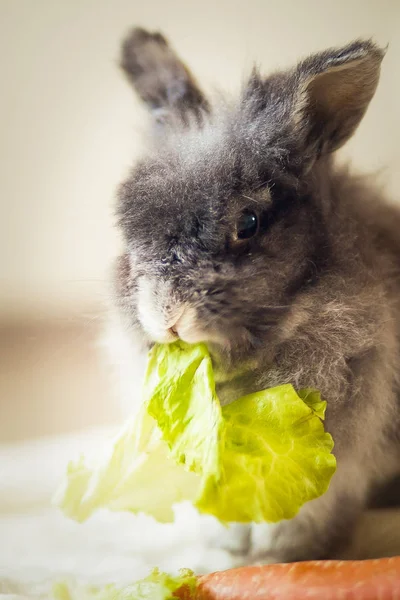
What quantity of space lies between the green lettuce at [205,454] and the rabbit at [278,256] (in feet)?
0.21

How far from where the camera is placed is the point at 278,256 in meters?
1.01

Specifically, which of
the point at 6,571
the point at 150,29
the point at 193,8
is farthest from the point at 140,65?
the point at 6,571

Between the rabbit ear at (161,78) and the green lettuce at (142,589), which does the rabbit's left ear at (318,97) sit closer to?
the rabbit ear at (161,78)

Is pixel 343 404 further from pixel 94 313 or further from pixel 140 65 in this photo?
pixel 140 65

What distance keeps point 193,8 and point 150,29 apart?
133mm

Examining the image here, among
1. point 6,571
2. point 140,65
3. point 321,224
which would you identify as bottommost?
point 6,571

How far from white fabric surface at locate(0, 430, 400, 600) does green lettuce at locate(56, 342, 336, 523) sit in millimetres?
118

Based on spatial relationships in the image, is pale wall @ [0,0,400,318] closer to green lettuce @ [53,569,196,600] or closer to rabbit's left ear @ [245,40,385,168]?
rabbit's left ear @ [245,40,385,168]

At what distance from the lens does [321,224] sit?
3.51 ft

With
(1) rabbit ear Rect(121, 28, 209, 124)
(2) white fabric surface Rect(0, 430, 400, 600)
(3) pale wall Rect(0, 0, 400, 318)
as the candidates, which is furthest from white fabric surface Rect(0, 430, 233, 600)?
(1) rabbit ear Rect(121, 28, 209, 124)

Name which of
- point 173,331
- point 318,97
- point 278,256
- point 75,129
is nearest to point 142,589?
point 173,331

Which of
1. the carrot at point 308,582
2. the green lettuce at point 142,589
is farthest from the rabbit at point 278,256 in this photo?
the green lettuce at point 142,589

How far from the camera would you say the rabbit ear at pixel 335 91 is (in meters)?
0.96

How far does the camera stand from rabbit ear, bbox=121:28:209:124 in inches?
46.7
